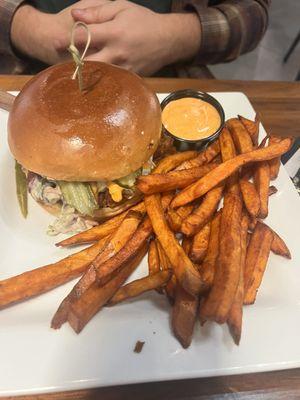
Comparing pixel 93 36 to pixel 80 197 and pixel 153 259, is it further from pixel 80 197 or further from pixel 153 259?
pixel 153 259

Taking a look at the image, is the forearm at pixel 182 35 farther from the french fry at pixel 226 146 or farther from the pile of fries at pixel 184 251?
the pile of fries at pixel 184 251

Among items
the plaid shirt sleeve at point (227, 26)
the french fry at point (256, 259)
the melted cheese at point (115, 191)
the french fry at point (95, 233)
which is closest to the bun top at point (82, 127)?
the melted cheese at point (115, 191)

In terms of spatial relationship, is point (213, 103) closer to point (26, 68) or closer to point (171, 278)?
point (171, 278)

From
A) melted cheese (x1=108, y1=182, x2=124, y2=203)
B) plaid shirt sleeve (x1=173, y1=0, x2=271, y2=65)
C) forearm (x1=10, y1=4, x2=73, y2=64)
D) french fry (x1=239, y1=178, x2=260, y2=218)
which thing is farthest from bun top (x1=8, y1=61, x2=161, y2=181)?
plaid shirt sleeve (x1=173, y1=0, x2=271, y2=65)

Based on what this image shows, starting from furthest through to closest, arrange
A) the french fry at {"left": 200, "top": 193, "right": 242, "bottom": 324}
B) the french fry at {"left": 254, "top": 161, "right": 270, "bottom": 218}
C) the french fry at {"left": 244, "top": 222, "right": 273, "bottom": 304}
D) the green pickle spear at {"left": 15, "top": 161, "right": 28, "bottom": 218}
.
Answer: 1. the green pickle spear at {"left": 15, "top": 161, "right": 28, "bottom": 218}
2. the french fry at {"left": 254, "top": 161, "right": 270, "bottom": 218}
3. the french fry at {"left": 244, "top": 222, "right": 273, "bottom": 304}
4. the french fry at {"left": 200, "top": 193, "right": 242, "bottom": 324}

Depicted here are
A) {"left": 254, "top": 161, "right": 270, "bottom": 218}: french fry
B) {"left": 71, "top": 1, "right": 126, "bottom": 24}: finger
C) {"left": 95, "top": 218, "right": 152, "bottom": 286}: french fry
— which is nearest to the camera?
{"left": 95, "top": 218, "right": 152, "bottom": 286}: french fry

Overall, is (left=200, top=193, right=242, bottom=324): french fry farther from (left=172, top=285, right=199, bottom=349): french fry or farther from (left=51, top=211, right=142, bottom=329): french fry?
(left=51, top=211, right=142, bottom=329): french fry

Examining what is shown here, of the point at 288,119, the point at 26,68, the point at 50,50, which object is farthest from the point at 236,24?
the point at 26,68
